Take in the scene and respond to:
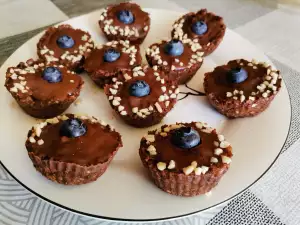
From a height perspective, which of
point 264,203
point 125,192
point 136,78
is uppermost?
point 136,78

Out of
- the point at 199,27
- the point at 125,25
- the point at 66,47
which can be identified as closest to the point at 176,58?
the point at 199,27

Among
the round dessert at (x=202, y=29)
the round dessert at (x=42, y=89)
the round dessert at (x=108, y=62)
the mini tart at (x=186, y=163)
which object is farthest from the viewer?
the round dessert at (x=202, y=29)

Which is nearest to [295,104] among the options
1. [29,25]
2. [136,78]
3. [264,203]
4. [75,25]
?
[264,203]

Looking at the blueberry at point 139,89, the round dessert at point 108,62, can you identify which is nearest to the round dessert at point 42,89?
the round dessert at point 108,62

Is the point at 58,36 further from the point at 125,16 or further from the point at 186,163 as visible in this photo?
the point at 186,163

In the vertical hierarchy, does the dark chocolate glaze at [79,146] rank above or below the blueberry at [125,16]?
below

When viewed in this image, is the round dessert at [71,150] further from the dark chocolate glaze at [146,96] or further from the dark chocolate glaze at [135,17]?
the dark chocolate glaze at [135,17]

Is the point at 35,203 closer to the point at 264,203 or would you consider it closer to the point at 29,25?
the point at 264,203
